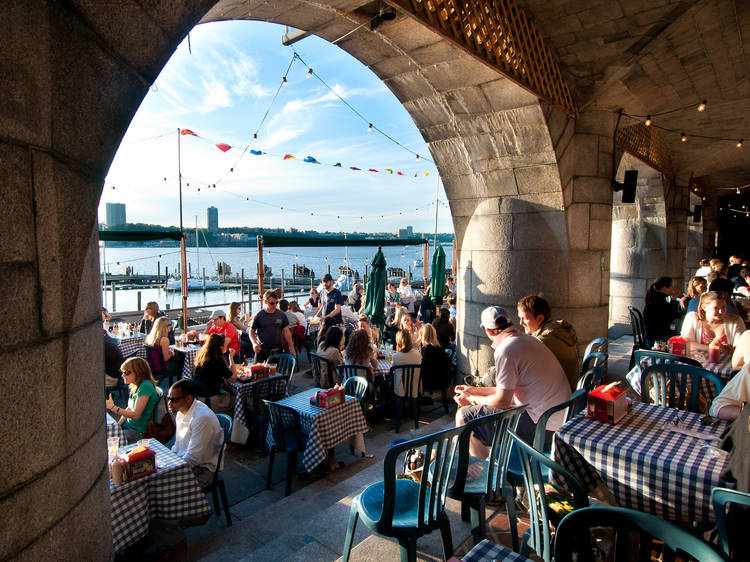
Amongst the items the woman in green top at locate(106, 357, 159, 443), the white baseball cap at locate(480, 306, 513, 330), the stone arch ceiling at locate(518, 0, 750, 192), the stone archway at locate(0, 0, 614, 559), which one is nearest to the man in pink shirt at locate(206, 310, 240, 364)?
the woman in green top at locate(106, 357, 159, 443)

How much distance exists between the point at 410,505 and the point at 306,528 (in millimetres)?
959

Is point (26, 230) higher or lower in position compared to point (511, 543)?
higher

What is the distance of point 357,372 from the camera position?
210 inches

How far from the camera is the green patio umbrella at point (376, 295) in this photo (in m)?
8.63

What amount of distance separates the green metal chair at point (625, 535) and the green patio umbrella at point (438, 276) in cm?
894

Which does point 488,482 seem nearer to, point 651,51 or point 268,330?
point 268,330

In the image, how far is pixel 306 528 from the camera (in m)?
3.15

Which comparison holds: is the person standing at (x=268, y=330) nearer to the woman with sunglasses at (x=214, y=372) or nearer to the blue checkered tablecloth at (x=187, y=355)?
the blue checkered tablecloth at (x=187, y=355)

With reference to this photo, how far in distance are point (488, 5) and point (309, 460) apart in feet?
14.2

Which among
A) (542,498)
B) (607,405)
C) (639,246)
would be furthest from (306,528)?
(639,246)

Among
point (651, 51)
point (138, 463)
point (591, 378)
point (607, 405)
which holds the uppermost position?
point (651, 51)

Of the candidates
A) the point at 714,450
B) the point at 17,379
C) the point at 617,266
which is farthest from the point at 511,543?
the point at 617,266

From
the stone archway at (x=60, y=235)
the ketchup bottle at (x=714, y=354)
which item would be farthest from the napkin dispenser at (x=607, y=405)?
the stone archway at (x=60, y=235)

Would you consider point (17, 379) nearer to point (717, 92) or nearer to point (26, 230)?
point (26, 230)
